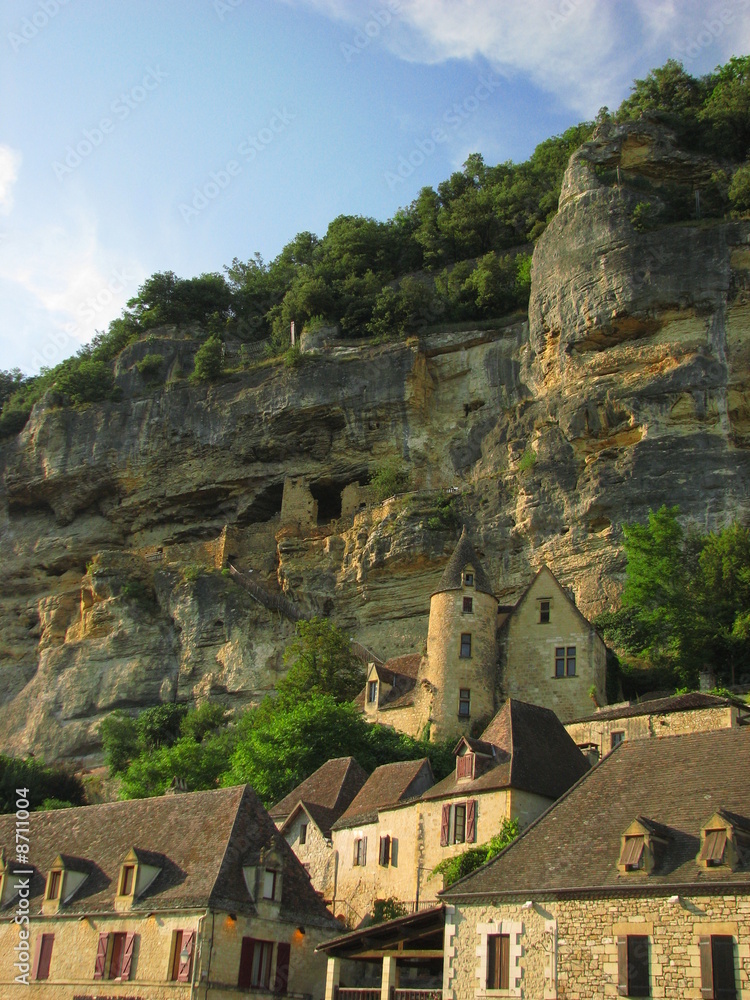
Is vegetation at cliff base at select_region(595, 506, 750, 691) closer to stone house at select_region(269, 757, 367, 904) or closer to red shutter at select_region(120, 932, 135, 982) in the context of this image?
stone house at select_region(269, 757, 367, 904)

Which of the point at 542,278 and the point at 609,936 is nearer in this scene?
the point at 609,936

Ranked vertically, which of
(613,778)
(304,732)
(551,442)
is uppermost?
Result: (551,442)

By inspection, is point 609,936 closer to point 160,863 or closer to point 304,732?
point 160,863

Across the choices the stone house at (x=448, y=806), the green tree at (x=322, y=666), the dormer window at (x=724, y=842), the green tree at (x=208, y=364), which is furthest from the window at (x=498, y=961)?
the green tree at (x=208, y=364)

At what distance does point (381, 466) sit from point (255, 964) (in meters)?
29.0

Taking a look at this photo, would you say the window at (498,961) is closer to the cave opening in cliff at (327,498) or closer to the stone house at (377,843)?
the stone house at (377,843)

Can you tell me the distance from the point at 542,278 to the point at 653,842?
31.9 m

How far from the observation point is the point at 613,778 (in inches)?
761

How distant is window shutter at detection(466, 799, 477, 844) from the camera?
925 inches

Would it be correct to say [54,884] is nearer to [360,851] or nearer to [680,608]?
[360,851]

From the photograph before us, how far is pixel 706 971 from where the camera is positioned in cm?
1541

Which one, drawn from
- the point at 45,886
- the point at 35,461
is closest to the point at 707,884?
the point at 45,886

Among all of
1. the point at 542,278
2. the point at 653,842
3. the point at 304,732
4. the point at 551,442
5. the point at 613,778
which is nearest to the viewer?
the point at 653,842

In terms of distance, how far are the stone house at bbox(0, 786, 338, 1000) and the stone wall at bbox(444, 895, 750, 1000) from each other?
201 inches
